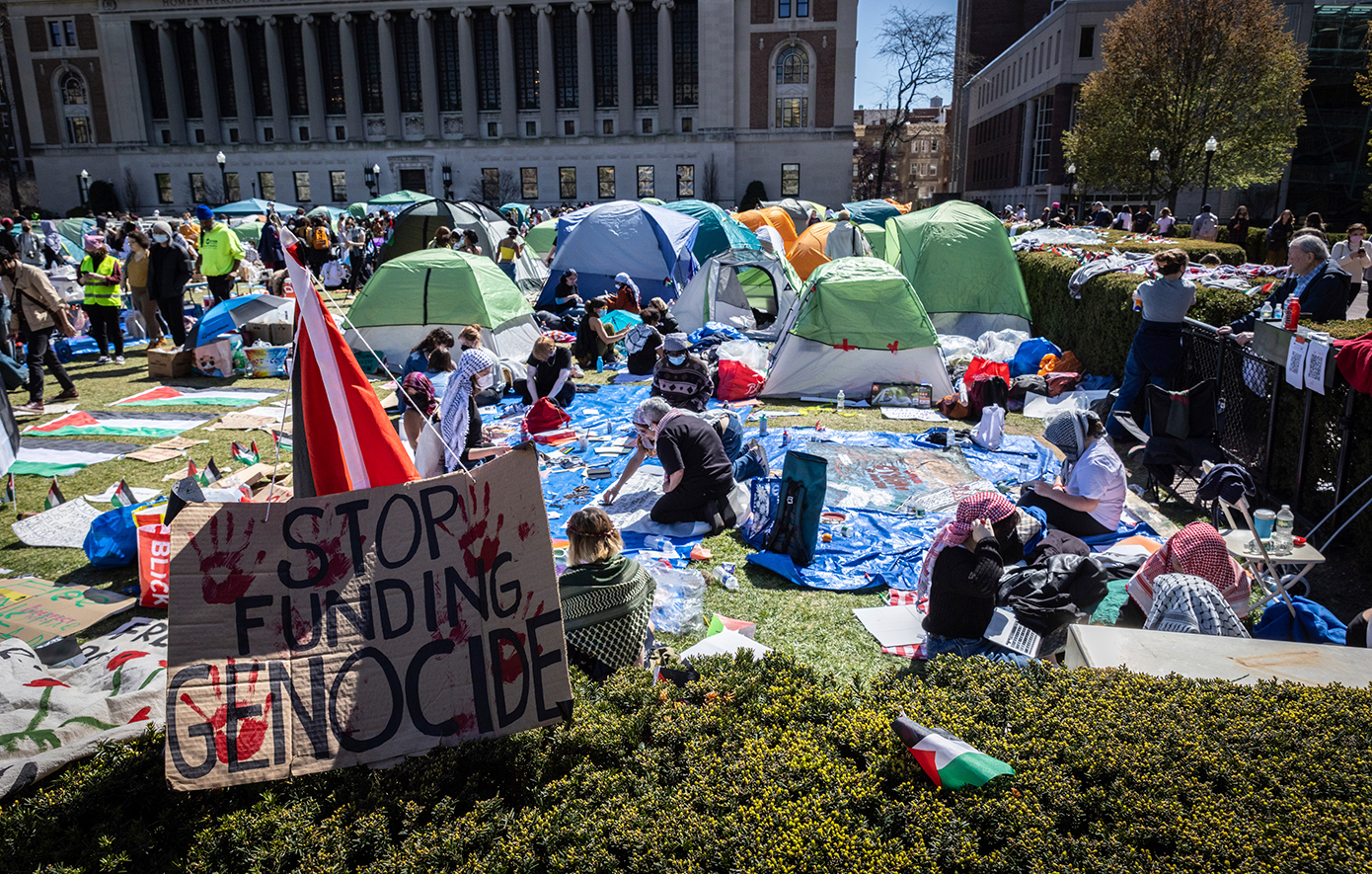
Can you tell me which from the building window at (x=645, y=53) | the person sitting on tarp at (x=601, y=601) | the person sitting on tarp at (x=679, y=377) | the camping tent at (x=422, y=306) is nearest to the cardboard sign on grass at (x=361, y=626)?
the person sitting on tarp at (x=601, y=601)

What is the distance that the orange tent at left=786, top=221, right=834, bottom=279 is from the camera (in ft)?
60.9

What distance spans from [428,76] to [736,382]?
50.1m

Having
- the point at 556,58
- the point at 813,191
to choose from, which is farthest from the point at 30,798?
the point at 556,58

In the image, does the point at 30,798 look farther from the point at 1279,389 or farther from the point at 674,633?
the point at 1279,389

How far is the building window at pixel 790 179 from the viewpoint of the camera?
169ft

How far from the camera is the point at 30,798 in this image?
9.13 feet

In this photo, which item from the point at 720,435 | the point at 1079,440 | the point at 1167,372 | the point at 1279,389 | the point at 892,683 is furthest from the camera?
the point at 1167,372

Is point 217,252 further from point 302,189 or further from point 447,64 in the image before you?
point 302,189

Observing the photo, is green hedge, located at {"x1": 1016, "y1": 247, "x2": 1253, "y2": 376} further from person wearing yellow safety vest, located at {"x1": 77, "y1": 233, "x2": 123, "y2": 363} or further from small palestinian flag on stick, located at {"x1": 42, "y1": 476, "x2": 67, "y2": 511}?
person wearing yellow safety vest, located at {"x1": 77, "y1": 233, "x2": 123, "y2": 363}

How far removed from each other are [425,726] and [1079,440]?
4514mm

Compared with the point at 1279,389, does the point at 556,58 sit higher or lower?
higher

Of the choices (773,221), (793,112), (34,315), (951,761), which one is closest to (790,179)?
(793,112)

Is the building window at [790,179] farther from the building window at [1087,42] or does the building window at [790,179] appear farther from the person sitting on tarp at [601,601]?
the person sitting on tarp at [601,601]

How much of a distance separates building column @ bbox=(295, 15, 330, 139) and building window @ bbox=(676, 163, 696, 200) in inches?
929
